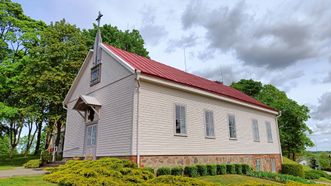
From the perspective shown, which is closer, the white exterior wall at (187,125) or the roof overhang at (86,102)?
the white exterior wall at (187,125)

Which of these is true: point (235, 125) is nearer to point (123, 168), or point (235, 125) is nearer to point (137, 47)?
point (123, 168)

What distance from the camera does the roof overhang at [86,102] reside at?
13109mm

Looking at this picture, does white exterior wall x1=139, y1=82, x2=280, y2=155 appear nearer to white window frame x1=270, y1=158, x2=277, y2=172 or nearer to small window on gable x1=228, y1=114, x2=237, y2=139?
small window on gable x1=228, y1=114, x2=237, y2=139

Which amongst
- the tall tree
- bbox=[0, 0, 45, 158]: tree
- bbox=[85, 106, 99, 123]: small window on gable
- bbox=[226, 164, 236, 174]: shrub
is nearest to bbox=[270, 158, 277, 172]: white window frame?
bbox=[226, 164, 236, 174]: shrub

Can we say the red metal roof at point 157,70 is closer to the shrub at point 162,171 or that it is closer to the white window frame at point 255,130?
the white window frame at point 255,130

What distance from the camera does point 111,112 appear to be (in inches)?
493

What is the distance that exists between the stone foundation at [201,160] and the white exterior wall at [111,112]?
1169 mm

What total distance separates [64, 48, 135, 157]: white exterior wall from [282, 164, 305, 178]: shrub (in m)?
15.9

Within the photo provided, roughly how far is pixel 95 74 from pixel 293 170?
1761 cm

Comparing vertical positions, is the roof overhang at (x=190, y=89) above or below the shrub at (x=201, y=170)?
above

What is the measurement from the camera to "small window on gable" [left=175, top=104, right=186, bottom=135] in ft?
41.0

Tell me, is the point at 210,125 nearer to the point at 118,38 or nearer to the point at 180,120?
the point at 180,120

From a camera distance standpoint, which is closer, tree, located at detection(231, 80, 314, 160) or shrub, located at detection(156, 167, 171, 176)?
shrub, located at detection(156, 167, 171, 176)

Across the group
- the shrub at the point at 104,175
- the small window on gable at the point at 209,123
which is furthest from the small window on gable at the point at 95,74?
the small window on gable at the point at 209,123
